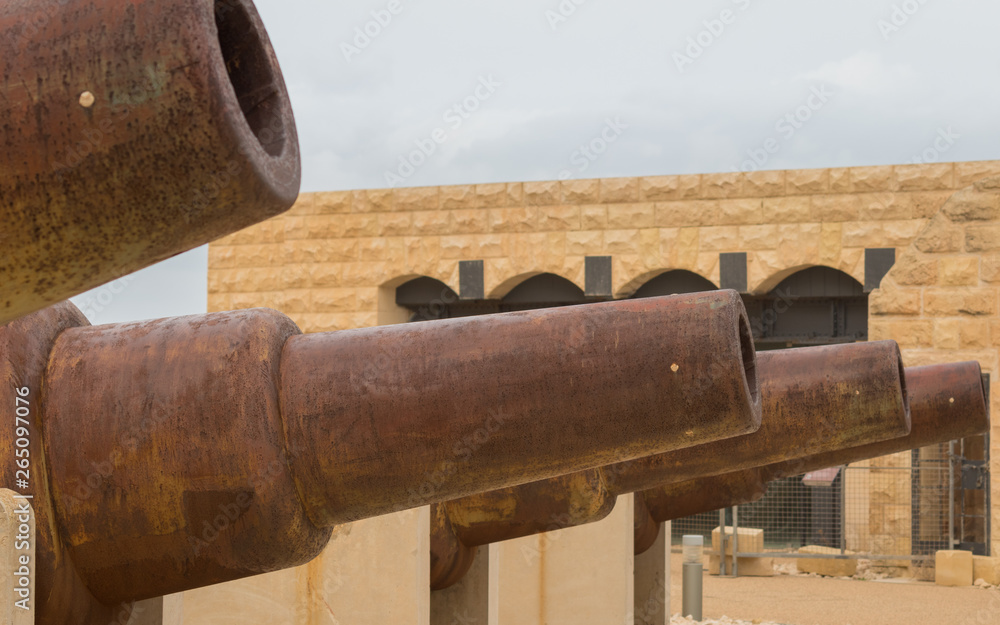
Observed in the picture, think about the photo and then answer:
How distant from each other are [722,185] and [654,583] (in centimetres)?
689

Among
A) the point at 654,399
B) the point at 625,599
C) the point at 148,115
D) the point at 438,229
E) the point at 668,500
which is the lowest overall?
the point at 625,599

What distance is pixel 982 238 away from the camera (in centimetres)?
1230

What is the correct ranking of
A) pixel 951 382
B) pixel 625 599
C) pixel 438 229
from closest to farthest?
pixel 951 382 → pixel 625 599 → pixel 438 229

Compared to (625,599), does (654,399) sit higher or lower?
higher

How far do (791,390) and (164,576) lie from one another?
2300 mm

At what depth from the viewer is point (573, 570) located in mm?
6582

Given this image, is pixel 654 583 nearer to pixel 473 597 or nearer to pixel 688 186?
pixel 473 597

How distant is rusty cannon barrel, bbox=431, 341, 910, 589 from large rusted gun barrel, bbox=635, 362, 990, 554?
1266 millimetres

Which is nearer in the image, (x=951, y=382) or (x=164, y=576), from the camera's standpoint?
(x=164, y=576)

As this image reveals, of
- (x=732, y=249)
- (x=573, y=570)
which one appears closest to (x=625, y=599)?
(x=573, y=570)

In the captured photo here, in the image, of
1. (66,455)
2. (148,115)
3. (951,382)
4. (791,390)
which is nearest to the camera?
(148,115)

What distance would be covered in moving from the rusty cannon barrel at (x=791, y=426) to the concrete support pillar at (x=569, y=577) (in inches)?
92.3

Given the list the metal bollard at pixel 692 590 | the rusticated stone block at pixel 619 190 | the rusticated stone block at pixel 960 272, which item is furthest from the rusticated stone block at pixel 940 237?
the metal bollard at pixel 692 590

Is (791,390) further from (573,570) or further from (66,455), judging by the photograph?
(573,570)
